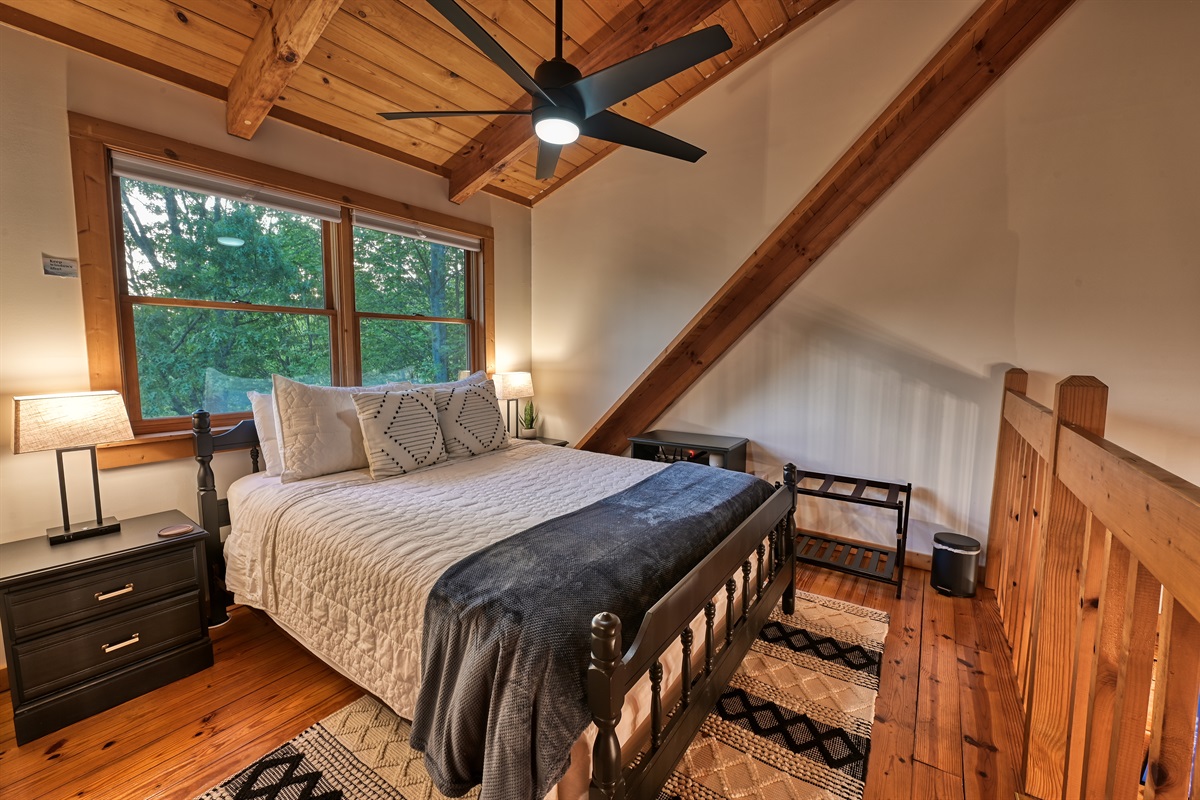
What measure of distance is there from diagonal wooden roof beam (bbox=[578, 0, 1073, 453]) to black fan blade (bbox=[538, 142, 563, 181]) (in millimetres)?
1231

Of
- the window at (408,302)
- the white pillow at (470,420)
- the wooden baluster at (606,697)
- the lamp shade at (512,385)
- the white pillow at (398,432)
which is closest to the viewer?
the wooden baluster at (606,697)

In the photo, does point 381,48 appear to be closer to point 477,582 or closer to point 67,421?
point 67,421

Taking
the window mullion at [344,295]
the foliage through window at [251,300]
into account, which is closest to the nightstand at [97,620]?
the foliage through window at [251,300]

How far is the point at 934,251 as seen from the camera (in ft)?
9.14

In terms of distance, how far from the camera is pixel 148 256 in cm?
233

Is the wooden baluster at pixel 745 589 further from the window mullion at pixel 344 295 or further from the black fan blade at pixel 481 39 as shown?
the window mullion at pixel 344 295

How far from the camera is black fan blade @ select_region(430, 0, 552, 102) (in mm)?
1374

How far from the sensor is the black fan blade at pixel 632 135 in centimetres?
188

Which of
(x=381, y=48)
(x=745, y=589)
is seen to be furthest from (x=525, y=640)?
(x=381, y=48)

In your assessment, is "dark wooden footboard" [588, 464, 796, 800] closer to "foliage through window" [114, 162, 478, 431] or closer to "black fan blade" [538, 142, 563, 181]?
"black fan blade" [538, 142, 563, 181]

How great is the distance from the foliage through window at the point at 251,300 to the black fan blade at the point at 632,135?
179cm

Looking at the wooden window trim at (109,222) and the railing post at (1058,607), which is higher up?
the wooden window trim at (109,222)

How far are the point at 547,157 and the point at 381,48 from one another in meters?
0.98

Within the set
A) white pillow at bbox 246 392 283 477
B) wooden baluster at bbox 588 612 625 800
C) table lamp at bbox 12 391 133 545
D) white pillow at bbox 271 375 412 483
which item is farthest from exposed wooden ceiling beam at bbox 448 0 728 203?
wooden baluster at bbox 588 612 625 800
